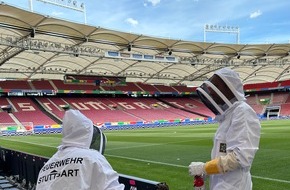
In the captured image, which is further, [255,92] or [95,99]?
[255,92]

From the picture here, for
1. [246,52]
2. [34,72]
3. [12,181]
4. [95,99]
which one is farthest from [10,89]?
[12,181]

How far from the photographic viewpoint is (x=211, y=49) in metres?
43.1

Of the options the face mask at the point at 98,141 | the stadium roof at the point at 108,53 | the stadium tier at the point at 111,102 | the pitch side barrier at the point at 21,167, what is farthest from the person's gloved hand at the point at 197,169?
the stadium tier at the point at 111,102

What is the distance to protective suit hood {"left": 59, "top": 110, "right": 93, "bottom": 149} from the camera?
2.43m

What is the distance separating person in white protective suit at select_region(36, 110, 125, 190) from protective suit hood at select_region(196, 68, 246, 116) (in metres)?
1.16

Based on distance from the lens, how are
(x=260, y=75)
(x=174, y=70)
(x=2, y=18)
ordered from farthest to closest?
(x=260, y=75) → (x=174, y=70) → (x=2, y=18)

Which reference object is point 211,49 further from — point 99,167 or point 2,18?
point 99,167

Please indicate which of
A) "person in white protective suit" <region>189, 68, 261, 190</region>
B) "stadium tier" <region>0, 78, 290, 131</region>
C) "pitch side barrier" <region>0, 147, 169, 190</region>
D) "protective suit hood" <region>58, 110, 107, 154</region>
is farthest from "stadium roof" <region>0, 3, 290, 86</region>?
"person in white protective suit" <region>189, 68, 261, 190</region>

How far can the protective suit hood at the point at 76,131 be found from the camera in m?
2.43

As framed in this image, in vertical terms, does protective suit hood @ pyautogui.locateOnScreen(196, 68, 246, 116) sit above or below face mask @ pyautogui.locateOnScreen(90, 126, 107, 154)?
above

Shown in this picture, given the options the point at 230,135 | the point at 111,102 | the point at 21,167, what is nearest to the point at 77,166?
the point at 230,135

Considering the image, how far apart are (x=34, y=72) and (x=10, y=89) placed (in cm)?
471

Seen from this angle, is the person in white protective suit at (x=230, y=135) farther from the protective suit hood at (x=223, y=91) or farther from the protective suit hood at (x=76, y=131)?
the protective suit hood at (x=76, y=131)

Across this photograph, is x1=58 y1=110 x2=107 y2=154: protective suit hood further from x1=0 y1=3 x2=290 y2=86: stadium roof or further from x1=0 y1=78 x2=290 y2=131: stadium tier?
x1=0 y1=78 x2=290 y2=131: stadium tier
